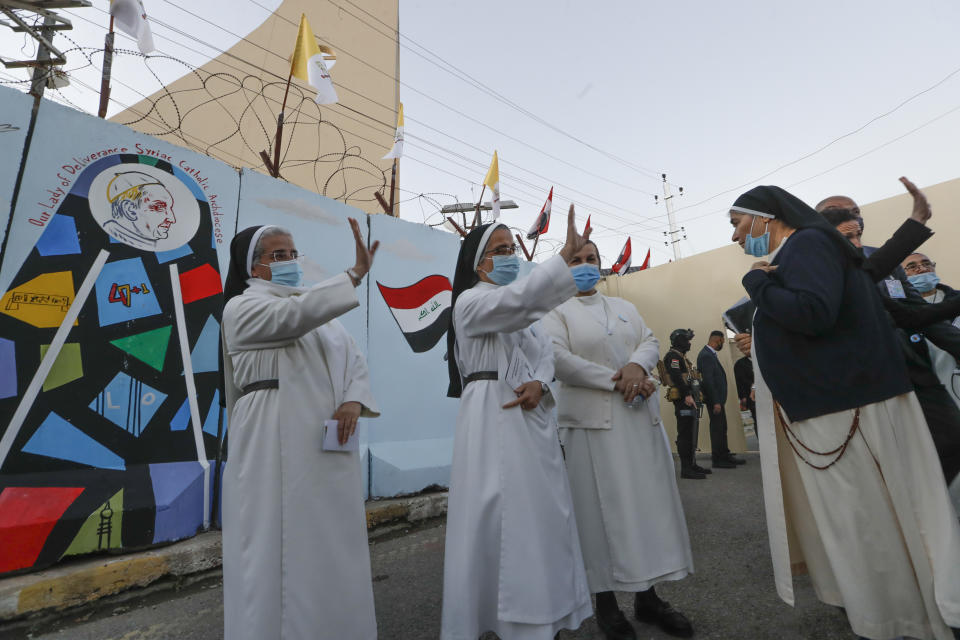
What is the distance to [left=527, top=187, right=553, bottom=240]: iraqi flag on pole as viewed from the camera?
6137 mm

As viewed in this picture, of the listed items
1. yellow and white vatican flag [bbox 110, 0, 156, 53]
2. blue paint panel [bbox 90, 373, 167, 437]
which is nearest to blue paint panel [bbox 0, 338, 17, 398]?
blue paint panel [bbox 90, 373, 167, 437]

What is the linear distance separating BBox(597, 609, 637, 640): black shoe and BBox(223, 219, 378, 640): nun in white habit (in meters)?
1.00

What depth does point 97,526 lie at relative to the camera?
2854 millimetres

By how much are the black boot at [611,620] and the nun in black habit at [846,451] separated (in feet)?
2.15

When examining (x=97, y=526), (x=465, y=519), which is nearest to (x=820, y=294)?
(x=465, y=519)

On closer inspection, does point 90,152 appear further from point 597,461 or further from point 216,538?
point 597,461

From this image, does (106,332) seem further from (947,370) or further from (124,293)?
(947,370)

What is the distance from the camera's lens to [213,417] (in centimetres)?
355

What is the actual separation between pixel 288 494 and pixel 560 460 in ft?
3.44

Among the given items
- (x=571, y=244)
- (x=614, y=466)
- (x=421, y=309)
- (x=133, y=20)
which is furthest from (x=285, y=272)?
(x=421, y=309)

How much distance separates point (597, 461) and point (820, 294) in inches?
46.7

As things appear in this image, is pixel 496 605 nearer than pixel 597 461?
Yes

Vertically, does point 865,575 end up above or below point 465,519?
below

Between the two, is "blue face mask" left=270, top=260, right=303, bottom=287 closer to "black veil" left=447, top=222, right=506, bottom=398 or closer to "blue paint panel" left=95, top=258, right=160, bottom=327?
"black veil" left=447, top=222, right=506, bottom=398
